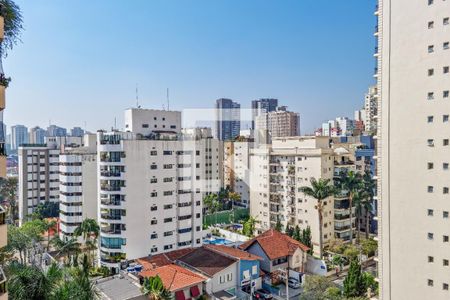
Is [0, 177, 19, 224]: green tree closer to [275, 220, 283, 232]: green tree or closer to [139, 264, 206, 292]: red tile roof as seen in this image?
[275, 220, 283, 232]: green tree

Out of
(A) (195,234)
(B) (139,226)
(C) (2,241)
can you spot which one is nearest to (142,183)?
(B) (139,226)

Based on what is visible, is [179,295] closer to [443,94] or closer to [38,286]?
[38,286]

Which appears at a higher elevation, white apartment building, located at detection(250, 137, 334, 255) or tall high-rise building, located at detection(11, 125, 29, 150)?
tall high-rise building, located at detection(11, 125, 29, 150)

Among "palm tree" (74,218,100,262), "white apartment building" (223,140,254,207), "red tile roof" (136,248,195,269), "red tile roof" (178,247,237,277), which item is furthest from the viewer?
"white apartment building" (223,140,254,207)

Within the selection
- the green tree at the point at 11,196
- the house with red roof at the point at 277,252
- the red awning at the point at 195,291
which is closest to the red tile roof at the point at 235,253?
the house with red roof at the point at 277,252

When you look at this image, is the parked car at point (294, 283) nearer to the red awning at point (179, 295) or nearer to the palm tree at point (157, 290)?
the red awning at point (179, 295)

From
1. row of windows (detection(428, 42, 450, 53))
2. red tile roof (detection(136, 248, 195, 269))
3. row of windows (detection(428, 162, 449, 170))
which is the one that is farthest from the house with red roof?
row of windows (detection(428, 42, 450, 53))
